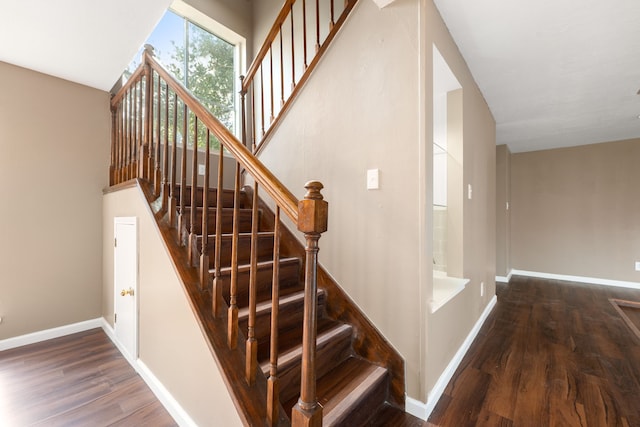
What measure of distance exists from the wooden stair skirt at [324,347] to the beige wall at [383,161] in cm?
13

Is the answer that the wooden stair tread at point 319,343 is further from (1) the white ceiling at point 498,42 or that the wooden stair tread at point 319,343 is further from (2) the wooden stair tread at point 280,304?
(1) the white ceiling at point 498,42

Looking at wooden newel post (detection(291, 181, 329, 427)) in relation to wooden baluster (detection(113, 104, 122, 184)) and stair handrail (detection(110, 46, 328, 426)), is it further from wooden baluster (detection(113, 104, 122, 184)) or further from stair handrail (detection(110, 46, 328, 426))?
wooden baluster (detection(113, 104, 122, 184))

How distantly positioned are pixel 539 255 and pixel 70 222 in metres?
7.15

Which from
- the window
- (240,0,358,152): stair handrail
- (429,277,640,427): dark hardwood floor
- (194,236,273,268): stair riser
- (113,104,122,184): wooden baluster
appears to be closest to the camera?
(429,277,640,427): dark hardwood floor

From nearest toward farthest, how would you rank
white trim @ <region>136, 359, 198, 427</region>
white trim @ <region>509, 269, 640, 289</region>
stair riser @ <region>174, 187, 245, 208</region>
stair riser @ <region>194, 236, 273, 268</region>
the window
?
white trim @ <region>136, 359, 198, 427</region>
stair riser @ <region>194, 236, 273, 268</region>
stair riser @ <region>174, 187, 245, 208</region>
the window
white trim @ <region>509, 269, 640, 289</region>

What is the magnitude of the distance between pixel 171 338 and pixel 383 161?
5.33 feet

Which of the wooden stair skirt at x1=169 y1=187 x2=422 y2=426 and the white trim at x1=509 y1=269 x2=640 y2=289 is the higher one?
the wooden stair skirt at x1=169 y1=187 x2=422 y2=426

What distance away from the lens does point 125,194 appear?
220 centimetres

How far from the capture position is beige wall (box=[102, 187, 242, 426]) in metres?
1.27

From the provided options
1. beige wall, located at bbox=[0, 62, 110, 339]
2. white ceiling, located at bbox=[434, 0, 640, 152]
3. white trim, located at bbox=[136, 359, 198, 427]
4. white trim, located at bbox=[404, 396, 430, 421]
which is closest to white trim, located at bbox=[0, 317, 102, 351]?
beige wall, located at bbox=[0, 62, 110, 339]

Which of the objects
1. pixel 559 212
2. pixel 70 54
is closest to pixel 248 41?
pixel 70 54

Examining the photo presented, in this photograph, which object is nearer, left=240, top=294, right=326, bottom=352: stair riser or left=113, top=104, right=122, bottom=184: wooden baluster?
left=240, top=294, right=326, bottom=352: stair riser

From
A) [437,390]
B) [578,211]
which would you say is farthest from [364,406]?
[578,211]

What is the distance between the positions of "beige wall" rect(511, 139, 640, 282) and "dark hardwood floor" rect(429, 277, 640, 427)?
191 cm
